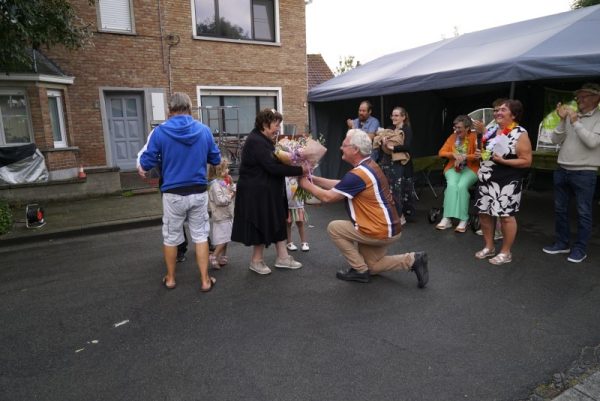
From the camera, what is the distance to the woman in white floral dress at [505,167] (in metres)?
4.37

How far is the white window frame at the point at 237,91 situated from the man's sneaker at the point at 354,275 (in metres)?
9.27

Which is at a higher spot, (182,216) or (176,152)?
(176,152)

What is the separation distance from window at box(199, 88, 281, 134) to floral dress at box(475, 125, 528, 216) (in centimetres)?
931

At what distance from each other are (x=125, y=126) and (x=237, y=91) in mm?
3547

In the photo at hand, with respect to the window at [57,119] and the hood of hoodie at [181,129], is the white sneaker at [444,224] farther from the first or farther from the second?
the window at [57,119]

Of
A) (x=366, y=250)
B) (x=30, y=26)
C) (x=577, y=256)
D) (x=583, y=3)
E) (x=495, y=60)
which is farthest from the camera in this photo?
(x=583, y=3)

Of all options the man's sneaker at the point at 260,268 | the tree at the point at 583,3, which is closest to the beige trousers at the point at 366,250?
the man's sneaker at the point at 260,268

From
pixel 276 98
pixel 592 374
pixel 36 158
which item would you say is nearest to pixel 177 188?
pixel 592 374

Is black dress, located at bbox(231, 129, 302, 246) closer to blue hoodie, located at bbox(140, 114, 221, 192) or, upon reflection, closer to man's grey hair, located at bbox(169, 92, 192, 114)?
blue hoodie, located at bbox(140, 114, 221, 192)

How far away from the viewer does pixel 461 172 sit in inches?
240

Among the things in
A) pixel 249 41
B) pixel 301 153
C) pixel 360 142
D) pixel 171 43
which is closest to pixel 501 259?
pixel 360 142


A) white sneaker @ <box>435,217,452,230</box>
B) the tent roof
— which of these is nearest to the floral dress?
the tent roof

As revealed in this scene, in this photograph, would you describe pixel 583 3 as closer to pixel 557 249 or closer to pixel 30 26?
pixel 557 249

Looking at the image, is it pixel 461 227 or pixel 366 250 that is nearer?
pixel 366 250
